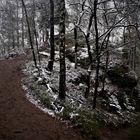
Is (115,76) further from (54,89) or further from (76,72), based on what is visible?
(54,89)

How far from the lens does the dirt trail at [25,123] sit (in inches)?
427

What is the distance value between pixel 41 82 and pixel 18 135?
7546 mm

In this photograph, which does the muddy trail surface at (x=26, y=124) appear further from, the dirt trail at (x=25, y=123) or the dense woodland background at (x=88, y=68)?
the dense woodland background at (x=88, y=68)

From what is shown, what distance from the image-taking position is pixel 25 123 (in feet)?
39.2

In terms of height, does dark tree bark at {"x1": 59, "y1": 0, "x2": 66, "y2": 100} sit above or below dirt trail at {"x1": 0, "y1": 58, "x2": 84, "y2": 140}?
above

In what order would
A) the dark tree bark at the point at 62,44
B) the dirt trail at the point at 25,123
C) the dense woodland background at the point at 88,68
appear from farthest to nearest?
the dense woodland background at the point at 88,68 → the dark tree bark at the point at 62,44 → the dirt trail at the point at 25,123

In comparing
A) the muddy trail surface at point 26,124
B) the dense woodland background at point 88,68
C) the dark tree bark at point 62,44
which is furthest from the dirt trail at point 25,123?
the dark tree bark at point 62,44

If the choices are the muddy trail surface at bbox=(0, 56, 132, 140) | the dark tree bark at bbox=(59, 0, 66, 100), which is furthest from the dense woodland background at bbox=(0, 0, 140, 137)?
the muddy trail surface at bbox=(0, 56, 132, 140)

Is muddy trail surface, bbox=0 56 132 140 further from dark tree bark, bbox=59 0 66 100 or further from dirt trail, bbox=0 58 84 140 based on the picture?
dark tree bark, bbox=59 0 66 100

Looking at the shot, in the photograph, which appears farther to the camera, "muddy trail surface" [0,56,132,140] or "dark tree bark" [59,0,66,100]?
"dark tree bark" [59,0,66,100]

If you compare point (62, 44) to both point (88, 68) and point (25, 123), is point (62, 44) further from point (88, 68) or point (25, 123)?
point (25, 123)

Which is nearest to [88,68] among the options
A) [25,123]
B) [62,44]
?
[62,44]

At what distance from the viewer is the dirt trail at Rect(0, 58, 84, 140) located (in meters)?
10.9

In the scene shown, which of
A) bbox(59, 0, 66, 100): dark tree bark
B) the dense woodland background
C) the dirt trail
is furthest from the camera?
the dense woodland background
